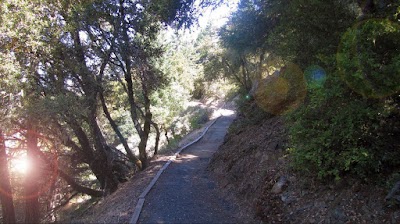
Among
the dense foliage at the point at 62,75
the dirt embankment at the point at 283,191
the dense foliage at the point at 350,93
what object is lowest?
the dirt embankment at the point at 283,191

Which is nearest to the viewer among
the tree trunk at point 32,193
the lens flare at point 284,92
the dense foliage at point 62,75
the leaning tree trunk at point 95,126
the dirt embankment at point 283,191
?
the dirt embankment at point 283,191

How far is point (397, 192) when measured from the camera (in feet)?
12.1

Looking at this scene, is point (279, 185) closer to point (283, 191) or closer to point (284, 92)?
point (283, 191)

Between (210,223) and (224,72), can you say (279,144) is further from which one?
(224,72)

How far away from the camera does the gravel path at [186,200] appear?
5.98 metres

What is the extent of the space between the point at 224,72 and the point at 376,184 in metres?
21.4

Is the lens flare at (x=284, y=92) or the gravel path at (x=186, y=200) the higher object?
the lens flare at (x=284, y=92)

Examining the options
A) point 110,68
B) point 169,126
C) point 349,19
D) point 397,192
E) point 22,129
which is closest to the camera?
point 397,192

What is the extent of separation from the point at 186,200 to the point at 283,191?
8.47ft

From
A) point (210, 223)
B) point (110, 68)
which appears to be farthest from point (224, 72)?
point (210, 223)

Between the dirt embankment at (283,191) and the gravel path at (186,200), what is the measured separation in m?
0.39

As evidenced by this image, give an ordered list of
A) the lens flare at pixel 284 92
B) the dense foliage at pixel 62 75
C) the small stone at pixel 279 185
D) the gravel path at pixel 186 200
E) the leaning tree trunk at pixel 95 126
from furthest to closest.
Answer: the leaning tree trunk at pixel 95 126
the lens flare at pixel 284 92
the dense foliage at pixel 62 75
the gravel path at pixel 186 200
the small stone at pixel 279 185

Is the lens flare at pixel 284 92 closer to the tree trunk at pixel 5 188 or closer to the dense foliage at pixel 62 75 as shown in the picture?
the dense foliage at pixel 62 75

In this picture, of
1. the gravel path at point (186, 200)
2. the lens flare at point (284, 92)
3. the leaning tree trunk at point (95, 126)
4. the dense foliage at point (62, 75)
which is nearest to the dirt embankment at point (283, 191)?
the gravel path at point (186, 200)
